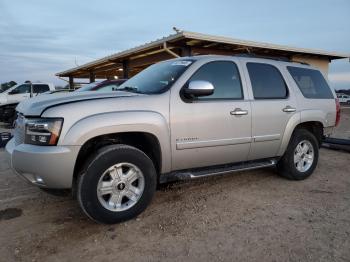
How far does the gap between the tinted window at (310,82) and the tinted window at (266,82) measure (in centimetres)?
35

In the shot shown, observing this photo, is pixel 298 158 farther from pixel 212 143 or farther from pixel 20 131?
pixel 20 131

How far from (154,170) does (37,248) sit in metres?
1.34

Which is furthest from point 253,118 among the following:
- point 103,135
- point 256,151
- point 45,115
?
point 45,115

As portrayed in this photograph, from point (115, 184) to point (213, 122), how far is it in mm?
1367

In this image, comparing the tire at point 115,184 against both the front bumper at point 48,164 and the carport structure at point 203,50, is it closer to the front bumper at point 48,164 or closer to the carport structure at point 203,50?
the front bumper at point 48,164

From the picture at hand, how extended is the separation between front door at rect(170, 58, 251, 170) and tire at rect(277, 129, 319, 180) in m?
0.94

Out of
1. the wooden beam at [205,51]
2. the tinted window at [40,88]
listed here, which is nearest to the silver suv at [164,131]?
the wooden beam at [205,51]

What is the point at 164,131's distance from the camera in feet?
11.3

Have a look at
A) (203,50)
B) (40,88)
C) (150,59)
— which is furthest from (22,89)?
(203,50)

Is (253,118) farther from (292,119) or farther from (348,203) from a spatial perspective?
(348,203)

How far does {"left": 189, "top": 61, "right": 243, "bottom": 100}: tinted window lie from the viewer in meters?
3.89

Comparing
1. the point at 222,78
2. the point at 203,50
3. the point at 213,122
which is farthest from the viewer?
the point at 203,50

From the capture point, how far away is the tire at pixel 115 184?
3053 mm

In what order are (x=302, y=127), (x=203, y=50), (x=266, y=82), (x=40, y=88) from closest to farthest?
(x=266, y=82)
(x=302, y=127)
(x=203, y=50)
(x=40, y=88)
